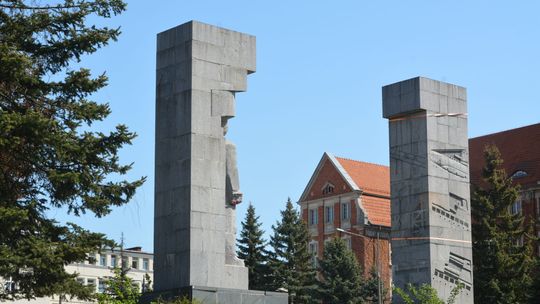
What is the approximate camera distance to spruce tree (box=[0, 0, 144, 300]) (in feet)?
65.1

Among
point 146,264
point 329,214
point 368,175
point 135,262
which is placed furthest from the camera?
point 146,264

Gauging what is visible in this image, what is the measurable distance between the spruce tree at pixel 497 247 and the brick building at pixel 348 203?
22729mm

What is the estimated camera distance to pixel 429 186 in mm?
29828

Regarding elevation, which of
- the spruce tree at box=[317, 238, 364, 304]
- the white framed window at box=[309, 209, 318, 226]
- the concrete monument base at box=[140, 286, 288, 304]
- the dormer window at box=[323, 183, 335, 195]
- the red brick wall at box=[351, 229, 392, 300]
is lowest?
the concrete monument base at box=[140, 286, 288, 304]

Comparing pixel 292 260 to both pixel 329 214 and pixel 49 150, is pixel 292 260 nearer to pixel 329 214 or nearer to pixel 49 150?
pixel 329 214

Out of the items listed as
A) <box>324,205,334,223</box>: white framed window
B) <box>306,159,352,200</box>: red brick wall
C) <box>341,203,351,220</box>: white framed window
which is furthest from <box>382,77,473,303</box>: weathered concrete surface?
<box>324,205,334,223</box>: white framed window

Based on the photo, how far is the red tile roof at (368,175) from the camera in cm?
7838

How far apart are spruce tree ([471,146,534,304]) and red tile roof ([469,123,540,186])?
17.6m

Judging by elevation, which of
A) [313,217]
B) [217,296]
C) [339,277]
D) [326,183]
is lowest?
[217,296]

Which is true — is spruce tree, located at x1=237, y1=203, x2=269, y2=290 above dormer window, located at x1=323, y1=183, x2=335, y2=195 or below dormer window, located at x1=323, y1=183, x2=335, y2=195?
below

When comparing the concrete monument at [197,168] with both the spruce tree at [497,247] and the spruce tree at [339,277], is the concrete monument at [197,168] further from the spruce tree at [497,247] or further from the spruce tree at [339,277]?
the spruce tree at [339,277]

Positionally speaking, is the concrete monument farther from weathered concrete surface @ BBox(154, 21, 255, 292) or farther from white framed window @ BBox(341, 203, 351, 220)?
white framed window @ BBox(341, 203, 351, 220)

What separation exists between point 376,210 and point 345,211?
6.87 feet

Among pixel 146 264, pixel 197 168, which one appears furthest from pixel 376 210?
pixel 197 168
